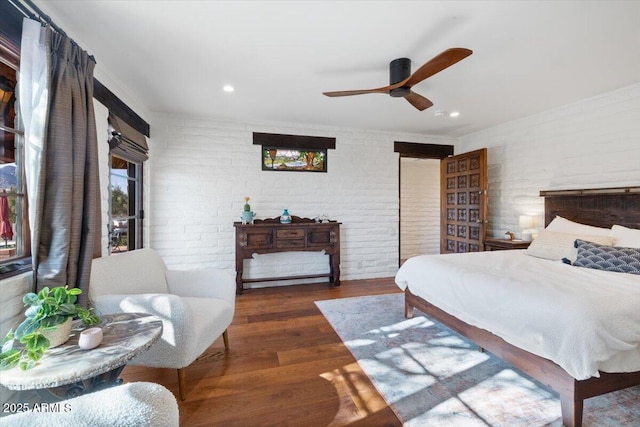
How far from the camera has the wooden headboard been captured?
2.83m

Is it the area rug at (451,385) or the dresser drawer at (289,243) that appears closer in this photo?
the area rug at (451,385)

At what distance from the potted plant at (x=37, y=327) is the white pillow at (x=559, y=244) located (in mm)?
3611

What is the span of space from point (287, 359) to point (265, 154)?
9.34ft

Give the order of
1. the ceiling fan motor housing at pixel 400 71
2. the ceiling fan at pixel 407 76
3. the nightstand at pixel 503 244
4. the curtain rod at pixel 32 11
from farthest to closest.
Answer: the nightstand at pixel 503 244
the ceiling fan motor housing at pixel 400 71
the ceiling fan at pixel 407 76
the curtain rod at pixel 32 11

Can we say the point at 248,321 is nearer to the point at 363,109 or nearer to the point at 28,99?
the point at 28,99

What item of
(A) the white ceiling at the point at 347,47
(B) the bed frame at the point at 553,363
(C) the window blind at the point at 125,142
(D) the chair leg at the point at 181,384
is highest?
(A) the white ceiling at the point at 347,47

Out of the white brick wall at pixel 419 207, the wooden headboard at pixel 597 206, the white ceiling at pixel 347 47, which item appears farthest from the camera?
the white brick wall at pixel 419 207

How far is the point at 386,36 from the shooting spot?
2.02 m

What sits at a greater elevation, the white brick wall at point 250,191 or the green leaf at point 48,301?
the white brick wall at point 250,191

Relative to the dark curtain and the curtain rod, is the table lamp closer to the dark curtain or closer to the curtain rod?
the dark curtain

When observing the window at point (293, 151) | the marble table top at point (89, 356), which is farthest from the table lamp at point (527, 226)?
the marble table top at point (89, 356)

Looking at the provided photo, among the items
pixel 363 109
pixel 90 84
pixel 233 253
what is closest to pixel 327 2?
pixel 90 84

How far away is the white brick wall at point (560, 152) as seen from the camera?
2949 mm

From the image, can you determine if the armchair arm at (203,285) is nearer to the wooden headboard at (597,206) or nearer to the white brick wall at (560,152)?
the wooden headboard at (597,206)
